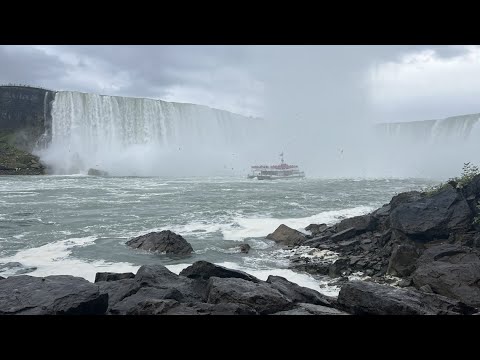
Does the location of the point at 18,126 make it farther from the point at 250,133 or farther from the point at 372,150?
the point at 372,150

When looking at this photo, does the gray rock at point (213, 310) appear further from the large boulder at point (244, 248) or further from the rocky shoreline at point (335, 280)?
the large boulder at point (244, 248)

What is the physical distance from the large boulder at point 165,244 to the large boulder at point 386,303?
8.54 m

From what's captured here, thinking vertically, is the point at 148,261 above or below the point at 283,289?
below

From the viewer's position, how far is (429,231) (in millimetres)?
13398

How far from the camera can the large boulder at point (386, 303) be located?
20.9 feet

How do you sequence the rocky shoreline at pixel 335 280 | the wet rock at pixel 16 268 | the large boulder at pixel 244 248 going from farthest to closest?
the large boulder at pixel 244 248, the wet rock at pixel 16 268, the rocky shoreline at pixel 335 280

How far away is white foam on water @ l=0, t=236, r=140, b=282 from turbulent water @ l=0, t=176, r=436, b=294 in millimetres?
30

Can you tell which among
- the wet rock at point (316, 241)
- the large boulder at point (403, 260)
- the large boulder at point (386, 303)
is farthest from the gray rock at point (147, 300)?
the wet rock at point (316, 241)

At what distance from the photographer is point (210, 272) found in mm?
9062

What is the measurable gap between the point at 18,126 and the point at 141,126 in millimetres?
21449

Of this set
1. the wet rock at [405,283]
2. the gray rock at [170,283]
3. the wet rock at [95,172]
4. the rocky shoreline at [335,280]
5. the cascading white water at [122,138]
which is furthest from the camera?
the cascading white water at [122,138]

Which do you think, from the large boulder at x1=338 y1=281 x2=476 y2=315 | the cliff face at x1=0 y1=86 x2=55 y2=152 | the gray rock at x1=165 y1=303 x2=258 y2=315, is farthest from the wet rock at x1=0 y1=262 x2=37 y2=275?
the cliff face at x1=0 y1=86 x2=55 y2=152

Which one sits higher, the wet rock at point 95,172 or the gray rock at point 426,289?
the wet rock at point 95,172

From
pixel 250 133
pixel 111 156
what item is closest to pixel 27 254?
pixel 111 156
